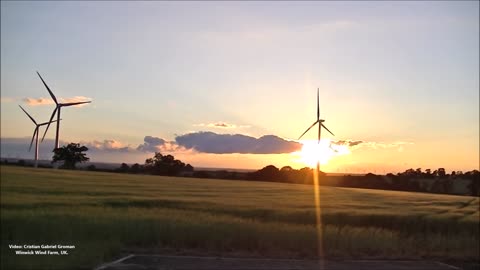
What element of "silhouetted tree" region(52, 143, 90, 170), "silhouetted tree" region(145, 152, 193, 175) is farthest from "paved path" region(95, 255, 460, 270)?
"silhouetted tree" region(145, 152, 193, 175)

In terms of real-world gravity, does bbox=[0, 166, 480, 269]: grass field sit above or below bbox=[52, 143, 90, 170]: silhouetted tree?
below

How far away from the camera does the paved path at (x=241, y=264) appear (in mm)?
13258

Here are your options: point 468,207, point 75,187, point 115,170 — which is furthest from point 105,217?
point 468,207

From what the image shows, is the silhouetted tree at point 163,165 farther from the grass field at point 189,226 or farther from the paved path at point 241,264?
the paved path at point 241,264

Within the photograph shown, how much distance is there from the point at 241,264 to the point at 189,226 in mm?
3801

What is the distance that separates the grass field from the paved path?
2.85ft

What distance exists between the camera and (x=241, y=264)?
14148 millimetres

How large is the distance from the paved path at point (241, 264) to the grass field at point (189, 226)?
868 mm

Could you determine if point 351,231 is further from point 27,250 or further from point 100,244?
point 27,250

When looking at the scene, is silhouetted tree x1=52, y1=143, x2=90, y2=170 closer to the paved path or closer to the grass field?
the grass field

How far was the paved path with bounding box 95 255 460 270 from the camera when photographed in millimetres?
13258

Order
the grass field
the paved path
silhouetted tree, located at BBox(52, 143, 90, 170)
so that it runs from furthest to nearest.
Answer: silhouetted tree, located at BBox(52, 143, 90, 170)
the grass field
the paved path

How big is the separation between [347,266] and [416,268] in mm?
1986

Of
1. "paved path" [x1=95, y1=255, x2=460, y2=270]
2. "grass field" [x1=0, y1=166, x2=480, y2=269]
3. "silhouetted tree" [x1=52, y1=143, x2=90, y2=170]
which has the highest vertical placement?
"silhouetted tree" [x1=52, y1=143, x2=90, y2=170]
